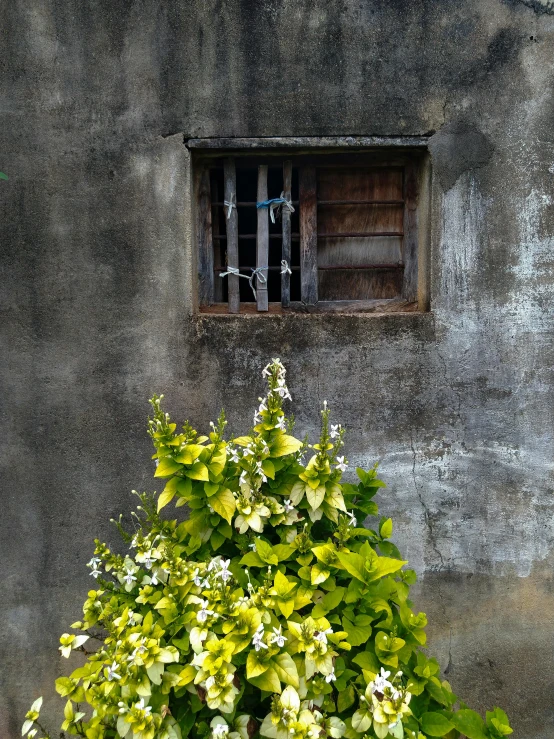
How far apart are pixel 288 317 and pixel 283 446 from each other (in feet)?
2.80

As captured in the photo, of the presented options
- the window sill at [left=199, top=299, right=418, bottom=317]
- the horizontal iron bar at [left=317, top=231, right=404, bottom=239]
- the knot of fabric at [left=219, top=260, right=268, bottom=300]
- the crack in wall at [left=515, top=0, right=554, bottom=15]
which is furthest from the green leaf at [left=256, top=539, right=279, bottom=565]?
the crack in wall at [left=515, top=0, right=554, bottom=15]

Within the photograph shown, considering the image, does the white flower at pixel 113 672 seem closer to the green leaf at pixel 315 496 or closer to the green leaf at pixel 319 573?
the green leaf at pixel 319 573

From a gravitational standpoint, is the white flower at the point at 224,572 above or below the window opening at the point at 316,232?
below

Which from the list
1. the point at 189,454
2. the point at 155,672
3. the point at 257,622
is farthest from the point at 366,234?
the point at 155,672

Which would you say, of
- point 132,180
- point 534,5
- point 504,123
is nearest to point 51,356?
point 132,180

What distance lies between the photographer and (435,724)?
2006 mm

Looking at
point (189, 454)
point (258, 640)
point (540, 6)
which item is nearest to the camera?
point (258, 640)

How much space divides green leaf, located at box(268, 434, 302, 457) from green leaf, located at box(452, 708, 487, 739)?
4.34 ft

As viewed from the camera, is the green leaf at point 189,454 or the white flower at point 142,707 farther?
the green leaf at point 189,454

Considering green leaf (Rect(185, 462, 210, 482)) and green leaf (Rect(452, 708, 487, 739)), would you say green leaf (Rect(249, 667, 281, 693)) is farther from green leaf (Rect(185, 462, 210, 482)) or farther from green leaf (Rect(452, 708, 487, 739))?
green leaf (Rect(452, 708, 487, 739))

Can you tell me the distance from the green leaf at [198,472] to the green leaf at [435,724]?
128 cm

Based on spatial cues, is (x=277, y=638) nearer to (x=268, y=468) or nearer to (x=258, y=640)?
(x=258, y=640)

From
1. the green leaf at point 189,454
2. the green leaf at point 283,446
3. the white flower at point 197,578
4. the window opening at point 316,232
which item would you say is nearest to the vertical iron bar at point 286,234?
the window opening at point 316,232

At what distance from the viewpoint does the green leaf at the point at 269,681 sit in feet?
5.75
